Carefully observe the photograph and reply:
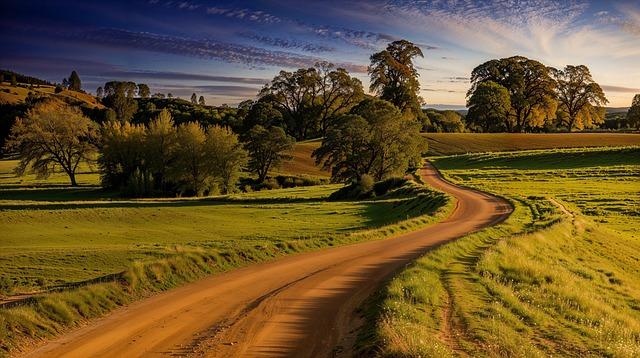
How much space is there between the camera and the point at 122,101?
152250mm

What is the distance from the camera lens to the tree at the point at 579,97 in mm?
112875

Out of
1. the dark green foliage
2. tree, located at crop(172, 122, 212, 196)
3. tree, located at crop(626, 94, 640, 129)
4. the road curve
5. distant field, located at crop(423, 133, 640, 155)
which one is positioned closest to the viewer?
the road curve

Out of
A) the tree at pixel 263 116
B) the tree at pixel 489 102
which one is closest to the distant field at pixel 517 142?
the tree at pixel 489 102

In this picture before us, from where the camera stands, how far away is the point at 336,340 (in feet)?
36.3

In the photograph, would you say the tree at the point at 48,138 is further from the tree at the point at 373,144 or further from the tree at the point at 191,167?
the tree at the point at 373,144

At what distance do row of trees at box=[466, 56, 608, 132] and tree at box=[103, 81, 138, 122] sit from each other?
310ft

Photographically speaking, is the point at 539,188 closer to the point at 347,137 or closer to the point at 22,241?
the point at 347,137

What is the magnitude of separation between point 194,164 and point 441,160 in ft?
151

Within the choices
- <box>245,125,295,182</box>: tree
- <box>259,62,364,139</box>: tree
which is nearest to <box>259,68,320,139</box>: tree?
<box>259,62,364,139</box>: tree

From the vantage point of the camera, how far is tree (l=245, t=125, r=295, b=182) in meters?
76.6

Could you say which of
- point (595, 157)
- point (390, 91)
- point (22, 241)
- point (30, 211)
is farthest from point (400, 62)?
point (22, 241)

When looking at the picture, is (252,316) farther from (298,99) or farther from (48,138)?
(298,99)

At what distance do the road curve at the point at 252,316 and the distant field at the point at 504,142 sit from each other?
71127mm

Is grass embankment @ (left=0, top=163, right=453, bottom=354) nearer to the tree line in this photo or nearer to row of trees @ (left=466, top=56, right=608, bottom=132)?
the tree line
